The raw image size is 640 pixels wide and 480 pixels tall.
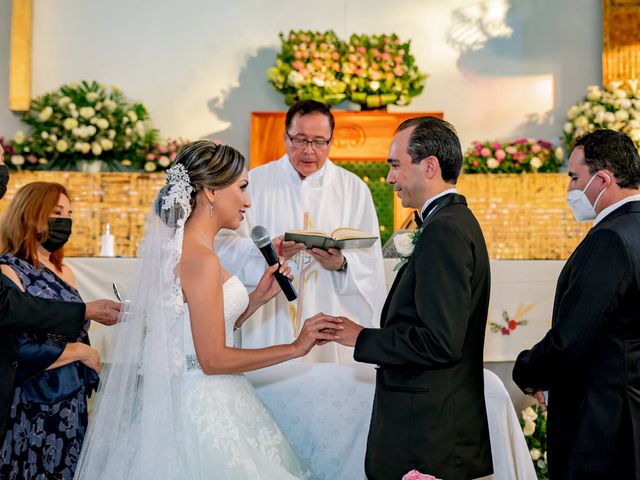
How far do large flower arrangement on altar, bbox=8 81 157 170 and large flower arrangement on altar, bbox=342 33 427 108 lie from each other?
187 cm

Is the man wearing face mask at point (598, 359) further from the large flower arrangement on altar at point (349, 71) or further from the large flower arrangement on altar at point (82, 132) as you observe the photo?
the large flower arrangement on altar at point (82, 132)

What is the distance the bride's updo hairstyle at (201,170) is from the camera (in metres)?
3.16

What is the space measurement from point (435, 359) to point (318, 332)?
1.82 ft

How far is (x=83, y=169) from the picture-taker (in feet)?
24.4

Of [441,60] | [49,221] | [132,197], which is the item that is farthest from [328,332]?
[441,60]

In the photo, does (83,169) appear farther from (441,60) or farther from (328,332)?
(328,332)

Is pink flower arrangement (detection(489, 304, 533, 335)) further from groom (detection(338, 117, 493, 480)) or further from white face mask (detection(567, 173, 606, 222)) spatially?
groom (detection(338, 117, 493, 480))

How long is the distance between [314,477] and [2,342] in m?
1.28

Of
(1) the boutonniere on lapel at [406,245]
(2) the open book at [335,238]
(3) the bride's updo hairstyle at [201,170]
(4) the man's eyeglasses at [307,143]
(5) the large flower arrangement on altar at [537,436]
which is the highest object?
(4) the man's eyeglasses at [307,143]

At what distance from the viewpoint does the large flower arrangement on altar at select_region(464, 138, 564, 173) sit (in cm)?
736

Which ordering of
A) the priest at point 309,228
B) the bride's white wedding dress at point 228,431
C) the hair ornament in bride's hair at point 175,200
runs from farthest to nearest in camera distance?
the priest at point 309,228
the hair ornament in bride's hair at point 175,200
the bride's white wedding dress at point 228,431

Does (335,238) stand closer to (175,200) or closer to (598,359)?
(175,200)

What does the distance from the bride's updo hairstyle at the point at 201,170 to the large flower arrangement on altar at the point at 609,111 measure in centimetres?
484

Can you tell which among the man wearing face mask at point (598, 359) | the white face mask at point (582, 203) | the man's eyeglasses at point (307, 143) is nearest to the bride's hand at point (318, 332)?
the man wearing face mask at point (598, 359)
